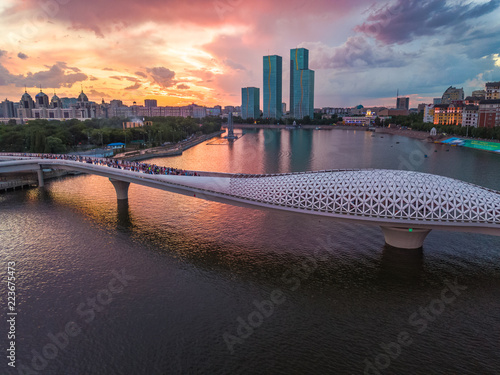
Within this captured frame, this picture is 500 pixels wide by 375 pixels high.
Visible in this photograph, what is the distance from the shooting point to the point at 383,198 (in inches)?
850

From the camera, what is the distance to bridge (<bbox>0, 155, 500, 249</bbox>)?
2062cm

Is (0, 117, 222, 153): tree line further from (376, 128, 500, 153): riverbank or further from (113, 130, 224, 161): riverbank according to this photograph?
(376, 128, 500, 153): riverbank

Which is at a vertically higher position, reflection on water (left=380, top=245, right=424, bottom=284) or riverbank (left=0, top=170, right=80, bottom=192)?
riverbank (left=0, top=170, right=80, bottom=192)

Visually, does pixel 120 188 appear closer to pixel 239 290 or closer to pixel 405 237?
pixel 239 290

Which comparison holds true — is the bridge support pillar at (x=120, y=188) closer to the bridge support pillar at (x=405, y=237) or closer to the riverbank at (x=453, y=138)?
the bridge support pillar at (x=405, y=237)

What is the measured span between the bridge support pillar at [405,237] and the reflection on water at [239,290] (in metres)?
0.58

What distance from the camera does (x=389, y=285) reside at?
64.0 feet

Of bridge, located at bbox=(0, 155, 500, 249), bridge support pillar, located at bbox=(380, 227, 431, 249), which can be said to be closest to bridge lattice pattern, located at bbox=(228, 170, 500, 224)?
bridge, located at bbox=(0, 155, 500, 249)

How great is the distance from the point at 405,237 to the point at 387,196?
346 centimetres

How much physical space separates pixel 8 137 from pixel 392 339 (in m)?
72.1

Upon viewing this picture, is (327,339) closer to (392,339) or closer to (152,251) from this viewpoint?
(392,339)

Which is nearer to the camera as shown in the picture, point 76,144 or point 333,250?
point 333,250

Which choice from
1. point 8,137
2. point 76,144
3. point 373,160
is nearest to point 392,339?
point 373,160

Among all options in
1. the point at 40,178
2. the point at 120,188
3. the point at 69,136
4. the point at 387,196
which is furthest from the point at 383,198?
the point at 69,136
